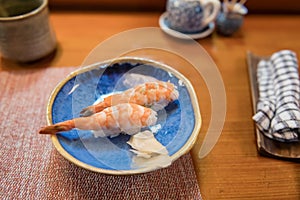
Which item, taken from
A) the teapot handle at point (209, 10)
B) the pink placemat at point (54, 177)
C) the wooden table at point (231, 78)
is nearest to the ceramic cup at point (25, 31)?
the wooden table at point (231, 78)

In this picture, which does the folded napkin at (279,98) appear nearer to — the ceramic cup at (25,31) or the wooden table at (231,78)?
the wooden table at (231,78)

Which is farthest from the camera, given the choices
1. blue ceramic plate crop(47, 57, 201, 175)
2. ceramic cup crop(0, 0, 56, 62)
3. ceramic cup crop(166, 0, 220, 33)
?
ceramic cup crop(166, 0, 220, 33)

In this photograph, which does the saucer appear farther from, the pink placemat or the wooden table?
the pink placemat

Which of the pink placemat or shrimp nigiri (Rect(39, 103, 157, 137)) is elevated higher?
shrimp nigiri (Rect(39, 103, 157, 137))

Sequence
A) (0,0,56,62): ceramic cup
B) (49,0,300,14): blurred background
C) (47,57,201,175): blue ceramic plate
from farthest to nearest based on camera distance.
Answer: (49,0,300,14): blurred background, (0,0,56,62): ceramic cup, (47,57,201,175): blue ceramic plate

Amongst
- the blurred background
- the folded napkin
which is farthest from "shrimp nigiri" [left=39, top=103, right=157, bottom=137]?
the blurred background

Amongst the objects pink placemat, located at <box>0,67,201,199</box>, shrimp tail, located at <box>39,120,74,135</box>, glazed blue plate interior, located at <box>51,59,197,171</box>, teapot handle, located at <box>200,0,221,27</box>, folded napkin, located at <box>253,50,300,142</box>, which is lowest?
pink placemat, located at <box>0,67,201,199</box>

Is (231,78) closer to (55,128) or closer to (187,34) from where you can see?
(187,34)
